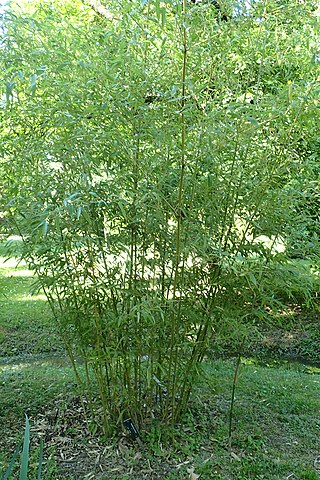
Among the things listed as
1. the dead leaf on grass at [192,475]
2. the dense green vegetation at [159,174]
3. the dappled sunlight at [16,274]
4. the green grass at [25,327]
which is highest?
the dense green vegetation at [159,174]

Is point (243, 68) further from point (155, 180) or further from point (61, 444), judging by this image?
point (61, 444)

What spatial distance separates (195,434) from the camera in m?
2.90

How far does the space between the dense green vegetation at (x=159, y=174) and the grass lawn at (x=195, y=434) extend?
41 mm

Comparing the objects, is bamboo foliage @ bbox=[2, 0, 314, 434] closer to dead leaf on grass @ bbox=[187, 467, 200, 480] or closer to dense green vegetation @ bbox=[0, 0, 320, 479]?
dense green vegetation @ bbox=[0, 0, 320, 479]

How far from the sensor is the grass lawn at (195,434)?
103 inches

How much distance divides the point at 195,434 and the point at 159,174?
61.2 inches

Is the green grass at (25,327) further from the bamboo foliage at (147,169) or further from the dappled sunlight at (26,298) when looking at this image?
the bamboo foliage at (147,169)

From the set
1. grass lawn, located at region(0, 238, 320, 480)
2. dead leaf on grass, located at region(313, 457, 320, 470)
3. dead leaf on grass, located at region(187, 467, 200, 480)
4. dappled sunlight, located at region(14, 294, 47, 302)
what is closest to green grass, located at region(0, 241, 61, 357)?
dappled sunlight, located at region(14, 294, 47, 302)

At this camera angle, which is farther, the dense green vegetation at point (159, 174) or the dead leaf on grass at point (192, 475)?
the dead leaf on grass at point (192, 475)

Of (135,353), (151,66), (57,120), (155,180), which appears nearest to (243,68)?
(151,66)

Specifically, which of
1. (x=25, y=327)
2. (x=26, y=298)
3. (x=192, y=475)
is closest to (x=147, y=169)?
(x=192, y=475)

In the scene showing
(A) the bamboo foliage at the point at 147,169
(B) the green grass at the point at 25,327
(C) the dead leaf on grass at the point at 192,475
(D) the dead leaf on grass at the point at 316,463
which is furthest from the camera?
(B) the green grass at the point at 25,327

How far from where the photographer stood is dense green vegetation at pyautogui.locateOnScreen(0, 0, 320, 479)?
2.17 m

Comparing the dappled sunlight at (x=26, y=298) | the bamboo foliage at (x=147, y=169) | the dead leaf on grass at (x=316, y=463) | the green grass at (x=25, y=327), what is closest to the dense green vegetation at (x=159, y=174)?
the bamboo foliage at (x=147, y=169)
